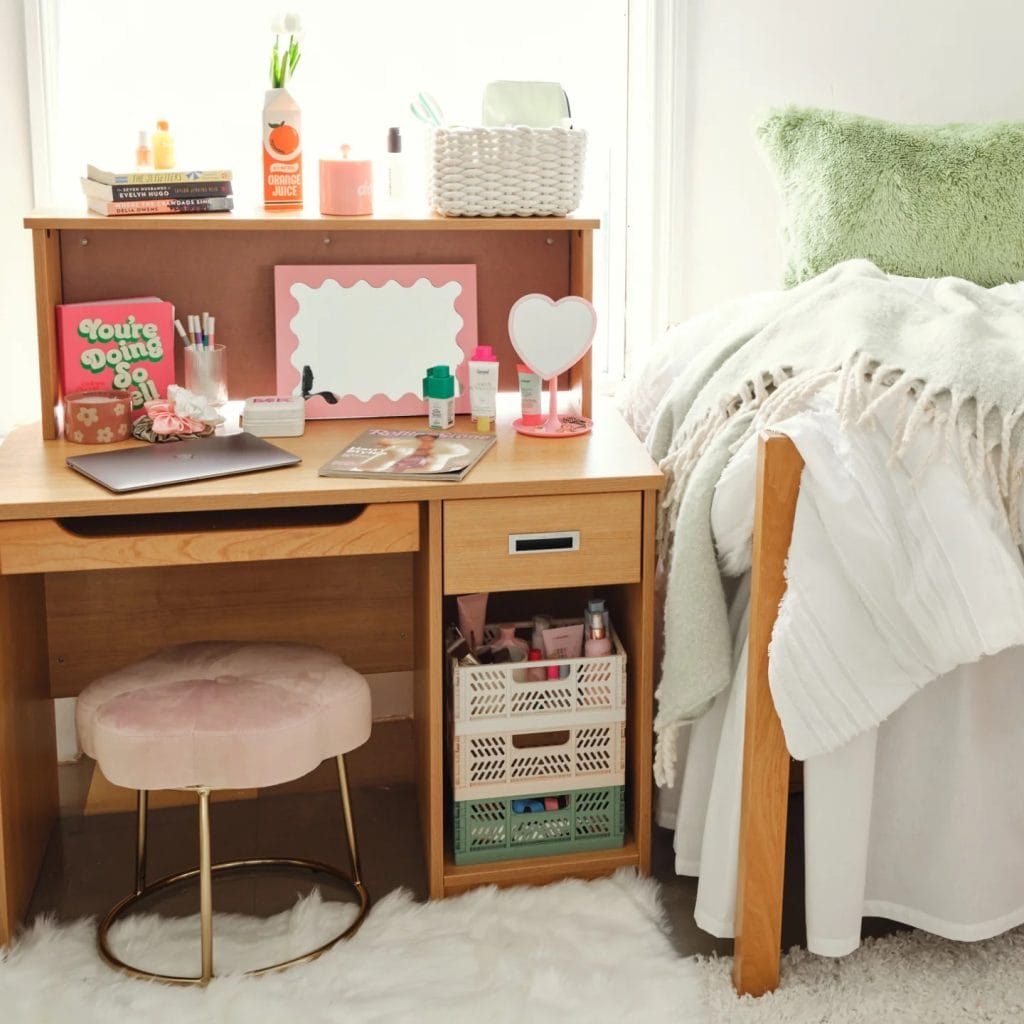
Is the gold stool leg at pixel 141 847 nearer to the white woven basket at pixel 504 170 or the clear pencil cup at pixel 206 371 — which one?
the clear pencil cup at pixel 206 371

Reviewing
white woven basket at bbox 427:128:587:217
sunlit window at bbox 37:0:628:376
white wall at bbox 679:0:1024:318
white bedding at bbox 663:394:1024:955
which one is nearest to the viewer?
white bedding at bbox 663:394:1024:955

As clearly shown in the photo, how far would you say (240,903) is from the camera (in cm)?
191

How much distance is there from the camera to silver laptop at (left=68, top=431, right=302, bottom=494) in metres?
1.73

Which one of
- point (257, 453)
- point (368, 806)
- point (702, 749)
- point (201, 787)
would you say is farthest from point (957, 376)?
point (368, 806)

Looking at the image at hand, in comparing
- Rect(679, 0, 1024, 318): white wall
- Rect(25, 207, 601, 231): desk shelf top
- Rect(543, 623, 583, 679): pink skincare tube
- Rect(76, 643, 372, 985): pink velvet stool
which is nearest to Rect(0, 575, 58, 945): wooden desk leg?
Rect(76, 643, 372, 985): pink velvet stool

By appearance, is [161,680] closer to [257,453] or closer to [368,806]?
[257,453]

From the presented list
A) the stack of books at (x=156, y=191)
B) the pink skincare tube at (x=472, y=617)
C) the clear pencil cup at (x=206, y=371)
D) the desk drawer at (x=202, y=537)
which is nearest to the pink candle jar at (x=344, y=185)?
the stack of books at (x=156, y=191)

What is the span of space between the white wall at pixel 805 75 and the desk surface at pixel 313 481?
2.65 feet

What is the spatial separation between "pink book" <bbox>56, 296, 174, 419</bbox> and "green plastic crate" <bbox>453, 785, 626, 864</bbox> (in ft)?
2.65

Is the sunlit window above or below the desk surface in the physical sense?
above

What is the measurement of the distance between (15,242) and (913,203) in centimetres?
154

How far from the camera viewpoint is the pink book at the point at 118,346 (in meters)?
2.01

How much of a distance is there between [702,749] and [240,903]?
0.70 metres

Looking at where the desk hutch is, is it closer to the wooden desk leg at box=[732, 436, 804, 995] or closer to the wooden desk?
the wooden desk
